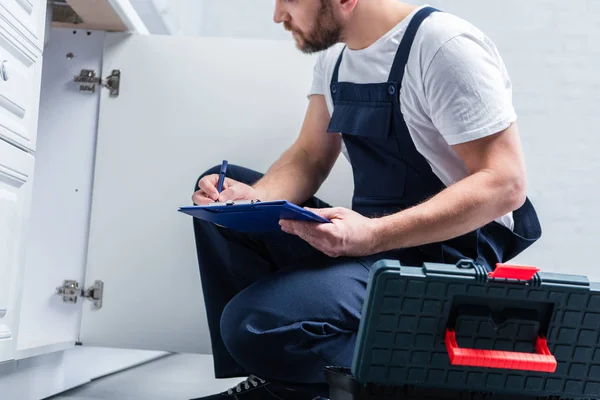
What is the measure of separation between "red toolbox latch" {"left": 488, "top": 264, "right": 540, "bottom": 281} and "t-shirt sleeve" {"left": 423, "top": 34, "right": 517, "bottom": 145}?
41cm

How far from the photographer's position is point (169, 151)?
71.7 inches

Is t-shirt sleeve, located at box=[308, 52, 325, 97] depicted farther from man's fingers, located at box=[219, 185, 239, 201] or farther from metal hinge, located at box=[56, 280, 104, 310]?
metal hinge, located at box=[56, 280, 104, 310]

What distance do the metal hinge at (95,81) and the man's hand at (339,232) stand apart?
90cm

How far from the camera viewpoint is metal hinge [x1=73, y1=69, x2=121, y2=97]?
182 cm

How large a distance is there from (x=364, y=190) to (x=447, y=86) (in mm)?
290

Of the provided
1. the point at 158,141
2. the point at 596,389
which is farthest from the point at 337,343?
the point at 158,141

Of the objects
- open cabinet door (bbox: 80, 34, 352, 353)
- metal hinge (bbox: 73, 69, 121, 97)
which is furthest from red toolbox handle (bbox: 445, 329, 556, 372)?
metal hinge (bbox: 73, 69, 121, 97)

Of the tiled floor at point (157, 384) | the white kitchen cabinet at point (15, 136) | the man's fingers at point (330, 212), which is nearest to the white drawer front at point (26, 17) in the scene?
the white kitchen cabinet at point (15, 136)

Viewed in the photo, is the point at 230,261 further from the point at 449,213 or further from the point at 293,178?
the point at 449,213

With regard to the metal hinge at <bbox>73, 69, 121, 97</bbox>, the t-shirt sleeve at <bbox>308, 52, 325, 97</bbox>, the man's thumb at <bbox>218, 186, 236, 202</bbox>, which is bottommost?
the man's thumb at <bbox>218, 186, 236, 202</bbox>

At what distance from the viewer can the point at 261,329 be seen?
46.3 inches

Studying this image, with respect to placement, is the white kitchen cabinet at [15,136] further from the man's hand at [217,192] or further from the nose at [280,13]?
the nose at [280,13]

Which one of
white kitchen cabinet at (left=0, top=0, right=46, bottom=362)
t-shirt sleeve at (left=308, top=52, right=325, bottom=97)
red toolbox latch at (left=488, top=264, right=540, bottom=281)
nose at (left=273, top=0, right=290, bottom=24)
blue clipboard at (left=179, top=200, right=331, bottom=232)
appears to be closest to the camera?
red toolbox latch at (left=488, top=264, right=540, bottom=281)

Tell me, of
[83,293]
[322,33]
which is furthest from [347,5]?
[83,293]
